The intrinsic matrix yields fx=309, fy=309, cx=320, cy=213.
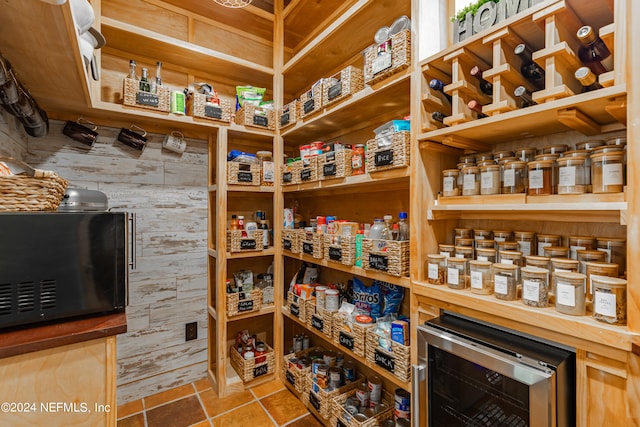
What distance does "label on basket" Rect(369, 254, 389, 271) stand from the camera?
141 cm

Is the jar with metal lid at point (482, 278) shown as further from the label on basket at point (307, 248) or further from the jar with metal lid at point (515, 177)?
the label on basket at point (307, 248)

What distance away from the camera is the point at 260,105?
2.20 meters

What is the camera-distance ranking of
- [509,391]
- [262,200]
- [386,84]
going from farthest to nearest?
1. [262,200]
2. [386,84]
3. [509,391]

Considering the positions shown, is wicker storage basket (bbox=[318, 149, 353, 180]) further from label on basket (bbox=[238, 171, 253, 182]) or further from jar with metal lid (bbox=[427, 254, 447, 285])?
jar with metal lid (bbox=[427, 254, 447, 285])

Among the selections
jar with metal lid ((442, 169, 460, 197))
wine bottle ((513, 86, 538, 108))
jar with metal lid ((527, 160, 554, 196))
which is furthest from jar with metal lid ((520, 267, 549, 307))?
wine bottle ((513, 86, 538, 108))

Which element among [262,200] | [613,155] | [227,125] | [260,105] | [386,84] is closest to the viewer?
[613,155]

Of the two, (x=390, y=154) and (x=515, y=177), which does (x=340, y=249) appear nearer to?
(x=390, y=154)

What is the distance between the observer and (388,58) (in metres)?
1.37

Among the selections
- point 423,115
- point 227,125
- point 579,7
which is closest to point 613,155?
point 579,7

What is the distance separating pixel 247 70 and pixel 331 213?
1.16 m

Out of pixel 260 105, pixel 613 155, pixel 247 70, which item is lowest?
pixel 613 155

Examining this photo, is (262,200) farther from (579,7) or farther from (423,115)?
(579,7)

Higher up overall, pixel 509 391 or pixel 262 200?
pixel 262 200

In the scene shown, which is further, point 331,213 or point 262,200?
point 262,200
